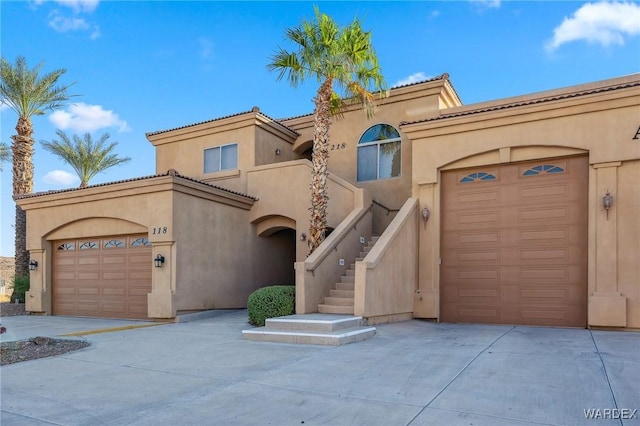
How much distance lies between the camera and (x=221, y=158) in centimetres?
1834

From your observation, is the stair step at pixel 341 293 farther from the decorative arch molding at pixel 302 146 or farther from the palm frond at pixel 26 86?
the palm frond at pixel 26 86

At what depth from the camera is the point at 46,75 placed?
21578 mm

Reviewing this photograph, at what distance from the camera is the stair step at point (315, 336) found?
867 cm

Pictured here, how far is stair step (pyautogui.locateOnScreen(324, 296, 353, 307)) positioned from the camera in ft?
37.6

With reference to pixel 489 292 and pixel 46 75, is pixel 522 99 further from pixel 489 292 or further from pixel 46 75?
pixel 46 75

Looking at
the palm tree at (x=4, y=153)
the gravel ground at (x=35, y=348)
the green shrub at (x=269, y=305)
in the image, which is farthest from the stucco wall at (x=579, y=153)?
the palm tree at (x=4, y=153)

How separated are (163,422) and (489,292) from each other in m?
9.59

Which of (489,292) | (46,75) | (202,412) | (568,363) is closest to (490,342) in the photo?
(568,363)

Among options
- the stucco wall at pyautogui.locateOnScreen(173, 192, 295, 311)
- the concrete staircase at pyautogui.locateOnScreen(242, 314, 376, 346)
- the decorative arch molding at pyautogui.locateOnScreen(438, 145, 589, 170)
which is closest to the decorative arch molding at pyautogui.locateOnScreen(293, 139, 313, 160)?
the stucco wall at pyautogui.locateOnScreen(173, 192, 295, 311)

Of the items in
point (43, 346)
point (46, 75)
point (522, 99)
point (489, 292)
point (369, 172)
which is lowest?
point (43, 346)

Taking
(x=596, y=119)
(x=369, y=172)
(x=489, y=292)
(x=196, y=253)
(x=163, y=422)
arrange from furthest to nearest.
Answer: (x=369, y=172)
(x=196, y=253)
(x=489, y=292)
(x=596, y=119)
(x=163, y=422)

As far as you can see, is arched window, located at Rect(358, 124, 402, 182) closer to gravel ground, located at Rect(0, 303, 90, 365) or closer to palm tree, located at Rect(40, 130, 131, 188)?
gravel ground, located at Rect(0, 303, 90, 365)

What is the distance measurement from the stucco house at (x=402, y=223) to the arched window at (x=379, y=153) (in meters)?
0.05

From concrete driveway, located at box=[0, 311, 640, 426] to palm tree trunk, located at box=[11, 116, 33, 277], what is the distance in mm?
13993
